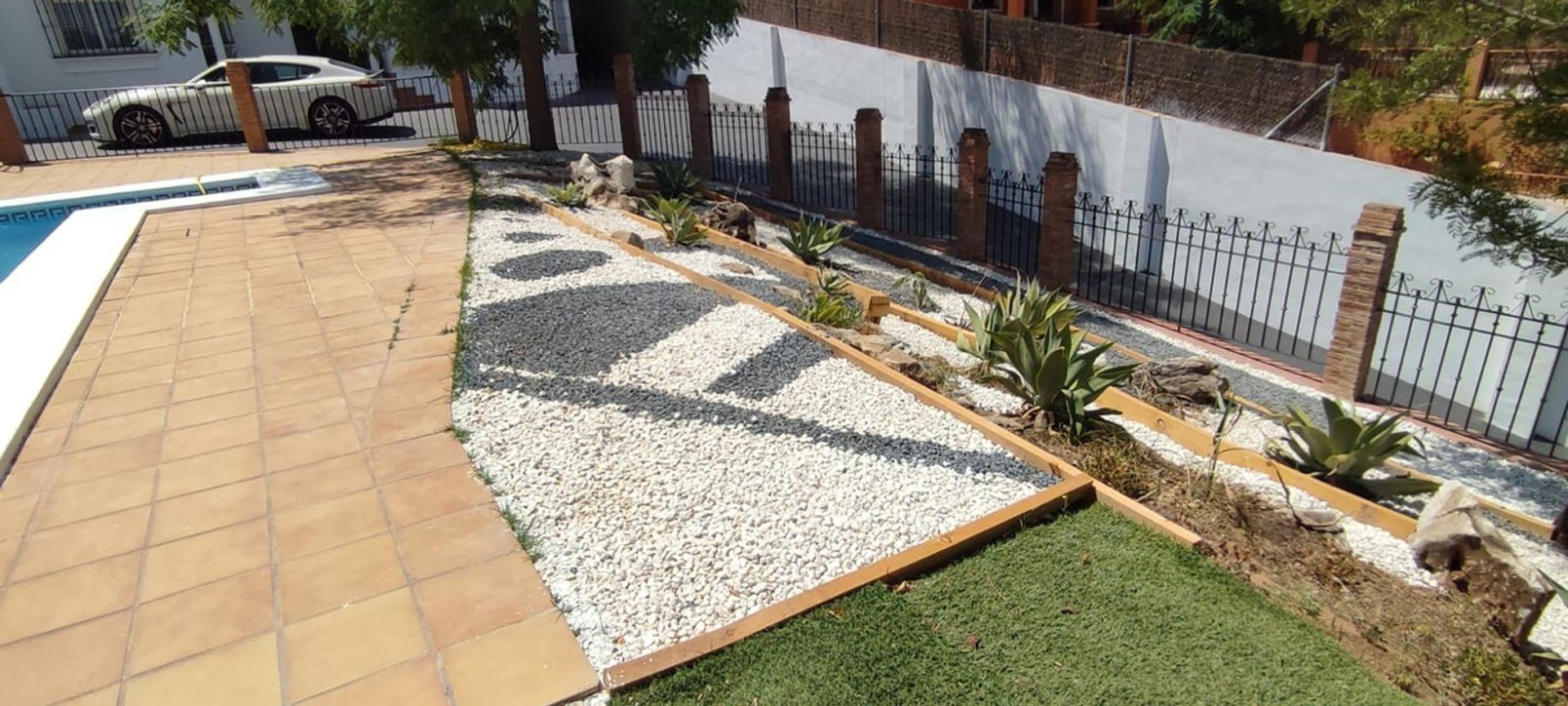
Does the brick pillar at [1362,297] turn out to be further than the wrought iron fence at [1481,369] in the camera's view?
No

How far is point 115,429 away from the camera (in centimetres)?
501

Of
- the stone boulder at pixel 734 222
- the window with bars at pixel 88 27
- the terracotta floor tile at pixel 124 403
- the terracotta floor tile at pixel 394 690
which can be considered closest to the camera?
the terracotta floor tile at pixel 394 690

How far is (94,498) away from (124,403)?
125 cm

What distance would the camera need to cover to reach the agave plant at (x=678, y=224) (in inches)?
347

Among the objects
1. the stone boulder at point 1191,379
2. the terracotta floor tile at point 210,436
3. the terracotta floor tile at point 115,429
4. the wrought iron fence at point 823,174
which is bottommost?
the wrought iron fence at point 823,174

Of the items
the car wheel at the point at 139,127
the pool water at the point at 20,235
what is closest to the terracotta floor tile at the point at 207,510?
the pool water at the point at 20,235

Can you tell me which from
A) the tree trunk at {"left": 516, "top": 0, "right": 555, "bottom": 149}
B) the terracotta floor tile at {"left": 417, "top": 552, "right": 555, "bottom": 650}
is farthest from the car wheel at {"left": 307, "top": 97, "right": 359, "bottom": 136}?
the terracotta floor tile at {"left": 417, "top": 552, "right": 555, "bottom": 650}

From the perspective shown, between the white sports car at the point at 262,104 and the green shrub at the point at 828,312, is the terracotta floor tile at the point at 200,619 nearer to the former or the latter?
the green shrub at the point at 828,312

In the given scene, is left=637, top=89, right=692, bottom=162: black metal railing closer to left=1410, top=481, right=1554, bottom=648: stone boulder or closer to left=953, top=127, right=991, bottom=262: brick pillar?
left=953, top=127, right=991, bottom=262: brick pillar

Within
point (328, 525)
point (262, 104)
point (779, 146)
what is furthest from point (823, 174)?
point (328, 525)

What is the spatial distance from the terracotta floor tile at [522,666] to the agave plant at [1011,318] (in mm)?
3590

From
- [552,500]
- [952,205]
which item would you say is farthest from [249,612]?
[952,205]

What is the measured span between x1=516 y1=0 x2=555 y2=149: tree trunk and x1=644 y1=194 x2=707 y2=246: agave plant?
4566mm

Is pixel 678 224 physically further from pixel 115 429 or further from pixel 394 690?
pixel 394 690
